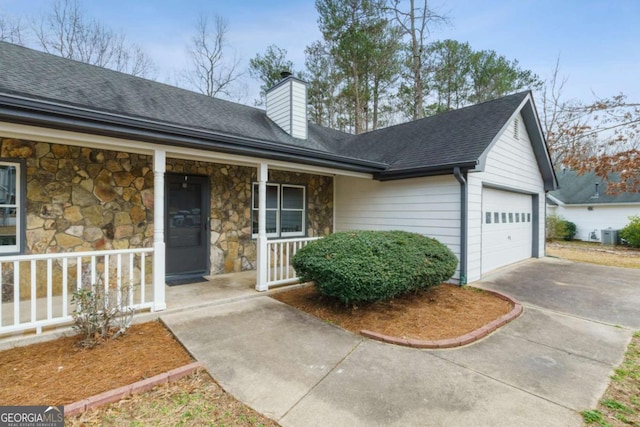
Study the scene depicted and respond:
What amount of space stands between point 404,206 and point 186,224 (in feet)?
15.6

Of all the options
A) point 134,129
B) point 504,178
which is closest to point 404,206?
point 504,178

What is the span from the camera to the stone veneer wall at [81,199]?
14.9ft

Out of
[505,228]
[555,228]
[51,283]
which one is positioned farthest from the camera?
[555,228]

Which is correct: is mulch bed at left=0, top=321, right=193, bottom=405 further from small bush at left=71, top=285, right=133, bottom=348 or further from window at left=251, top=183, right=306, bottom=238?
window at left=251, top=183, right=306, bottom=238

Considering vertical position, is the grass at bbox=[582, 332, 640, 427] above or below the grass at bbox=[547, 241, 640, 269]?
below

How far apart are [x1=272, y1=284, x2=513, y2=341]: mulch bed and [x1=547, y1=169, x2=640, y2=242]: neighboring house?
15.3 m

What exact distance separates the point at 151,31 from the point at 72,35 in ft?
9.99

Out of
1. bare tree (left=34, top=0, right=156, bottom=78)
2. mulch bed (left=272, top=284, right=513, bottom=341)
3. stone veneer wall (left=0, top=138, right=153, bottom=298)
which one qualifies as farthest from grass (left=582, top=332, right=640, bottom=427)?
bare tree (left=34, top=0, right=156, bottom=78)

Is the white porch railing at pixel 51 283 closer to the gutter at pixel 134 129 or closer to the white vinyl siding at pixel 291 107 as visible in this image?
the gutter at pixel 134 129

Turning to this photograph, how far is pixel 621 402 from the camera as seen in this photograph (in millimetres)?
2445

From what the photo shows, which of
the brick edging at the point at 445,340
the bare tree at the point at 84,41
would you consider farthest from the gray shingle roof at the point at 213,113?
the bare tree at the point at 84,41

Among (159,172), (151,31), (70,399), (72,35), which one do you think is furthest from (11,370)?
(72,35)

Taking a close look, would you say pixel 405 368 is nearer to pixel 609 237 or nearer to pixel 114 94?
pixel 114 94

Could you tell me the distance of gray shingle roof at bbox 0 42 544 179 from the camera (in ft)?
16.3
